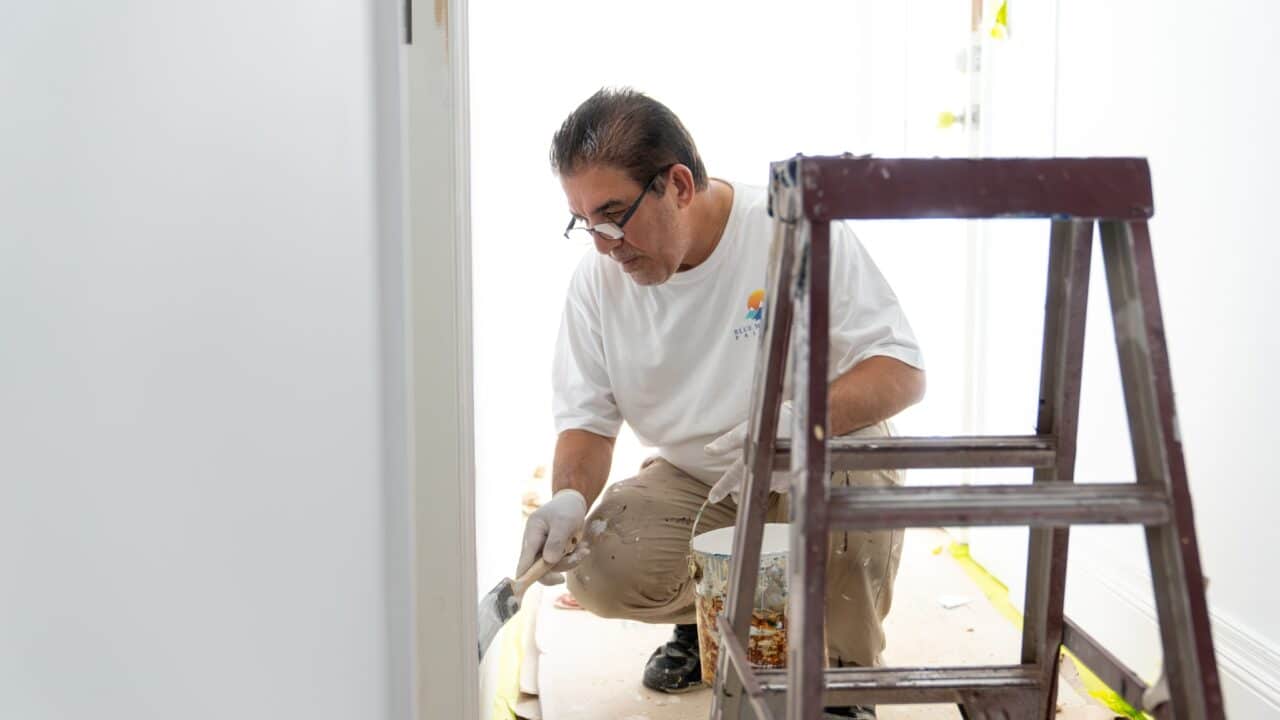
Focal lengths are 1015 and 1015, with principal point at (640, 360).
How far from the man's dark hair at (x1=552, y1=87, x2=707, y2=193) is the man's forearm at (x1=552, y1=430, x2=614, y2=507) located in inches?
22.6

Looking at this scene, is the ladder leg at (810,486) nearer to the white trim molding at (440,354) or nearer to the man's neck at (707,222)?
the white trim molding at (440,354)

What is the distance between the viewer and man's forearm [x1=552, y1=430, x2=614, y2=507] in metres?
2.16

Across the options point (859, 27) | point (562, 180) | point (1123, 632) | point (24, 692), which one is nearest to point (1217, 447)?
point (1123, 632)

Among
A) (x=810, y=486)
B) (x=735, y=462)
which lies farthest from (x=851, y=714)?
(x=810, y=486)

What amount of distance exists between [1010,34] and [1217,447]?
4.89 feet

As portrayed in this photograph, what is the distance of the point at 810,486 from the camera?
0.91 meters

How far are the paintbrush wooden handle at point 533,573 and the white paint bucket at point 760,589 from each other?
25cm

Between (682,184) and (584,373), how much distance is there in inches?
19.4

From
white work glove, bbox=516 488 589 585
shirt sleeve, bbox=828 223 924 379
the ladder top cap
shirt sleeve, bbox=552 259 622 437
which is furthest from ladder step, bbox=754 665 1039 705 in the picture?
shirt sleeve, bbox=552 259 622 437

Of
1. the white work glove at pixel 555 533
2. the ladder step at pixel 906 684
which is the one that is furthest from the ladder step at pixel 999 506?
the white work glove at pixel 555 533

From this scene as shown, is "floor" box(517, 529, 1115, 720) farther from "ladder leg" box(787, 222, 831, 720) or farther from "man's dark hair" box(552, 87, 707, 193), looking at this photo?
"ladder leg" box(787, 222, 831, 720)

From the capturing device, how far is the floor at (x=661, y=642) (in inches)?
86.0

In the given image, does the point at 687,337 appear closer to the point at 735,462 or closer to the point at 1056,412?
the point at 735,462

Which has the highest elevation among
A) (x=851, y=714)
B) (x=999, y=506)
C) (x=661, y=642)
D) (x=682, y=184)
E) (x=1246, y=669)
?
(x=682, y=184)
